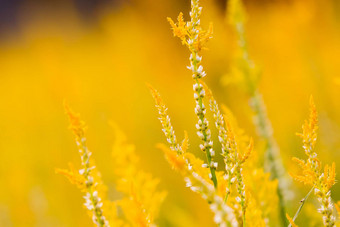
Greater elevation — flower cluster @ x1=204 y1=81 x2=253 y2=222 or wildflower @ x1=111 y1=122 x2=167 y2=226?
wildflower @ x1=111 y1=122 x2=167 y2=226

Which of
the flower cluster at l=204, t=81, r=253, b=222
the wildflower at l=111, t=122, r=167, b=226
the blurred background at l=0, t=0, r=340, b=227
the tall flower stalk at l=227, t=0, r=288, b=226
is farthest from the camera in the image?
the blurred background at l=0, t=0, r=340, b=227

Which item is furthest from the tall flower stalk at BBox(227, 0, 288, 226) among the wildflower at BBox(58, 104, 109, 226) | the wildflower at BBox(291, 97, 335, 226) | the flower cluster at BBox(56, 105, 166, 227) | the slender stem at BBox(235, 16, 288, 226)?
the wildflower at BBox(58, 104, 109, 226)

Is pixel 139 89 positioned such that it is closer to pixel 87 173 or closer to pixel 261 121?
pixel 261 121

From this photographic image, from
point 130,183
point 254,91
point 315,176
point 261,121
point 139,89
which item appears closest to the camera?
point 315,176

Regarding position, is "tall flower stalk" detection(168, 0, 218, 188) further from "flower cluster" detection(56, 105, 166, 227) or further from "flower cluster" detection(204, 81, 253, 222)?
"flower cluster" detection(56, 105, 166, 227)

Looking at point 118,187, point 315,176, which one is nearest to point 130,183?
point 118,187

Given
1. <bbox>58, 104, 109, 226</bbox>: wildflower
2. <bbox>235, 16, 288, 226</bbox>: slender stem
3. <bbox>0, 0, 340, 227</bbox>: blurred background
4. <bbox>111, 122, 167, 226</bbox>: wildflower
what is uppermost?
<bbox>0, 0, 340, 227</bbox>: blurred background

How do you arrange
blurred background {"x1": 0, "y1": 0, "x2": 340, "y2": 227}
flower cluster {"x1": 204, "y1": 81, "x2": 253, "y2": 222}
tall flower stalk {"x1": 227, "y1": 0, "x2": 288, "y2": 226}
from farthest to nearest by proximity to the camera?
1. blurred background {"x1": 0, "y1": 0, "x2": 340, "y2": 227}
2. tall flower stalk {"x1": 227, "y1": 0, "x2": 288, "y2": 226}
3. flower cluster {"x1": 204, "y1": 81, "x2": 253, "y2": 222}

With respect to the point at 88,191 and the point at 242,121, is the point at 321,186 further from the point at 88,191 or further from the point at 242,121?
the point at 242,121

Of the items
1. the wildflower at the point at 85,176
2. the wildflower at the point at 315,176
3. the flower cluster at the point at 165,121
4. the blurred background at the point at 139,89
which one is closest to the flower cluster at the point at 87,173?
the wildflower at the point at 85,176
